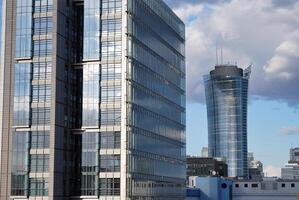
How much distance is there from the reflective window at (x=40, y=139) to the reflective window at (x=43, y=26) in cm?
1631

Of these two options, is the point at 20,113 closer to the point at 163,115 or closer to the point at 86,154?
the point at 86,154

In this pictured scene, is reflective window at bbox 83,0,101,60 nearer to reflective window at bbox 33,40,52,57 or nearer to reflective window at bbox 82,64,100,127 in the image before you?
reflective window at bbox 82,64,100,127

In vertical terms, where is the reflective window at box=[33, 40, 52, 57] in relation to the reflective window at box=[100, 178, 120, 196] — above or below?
above

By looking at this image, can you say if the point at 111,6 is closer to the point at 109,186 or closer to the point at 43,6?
the point at 43,6

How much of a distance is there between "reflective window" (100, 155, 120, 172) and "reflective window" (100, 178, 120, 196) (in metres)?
1.57

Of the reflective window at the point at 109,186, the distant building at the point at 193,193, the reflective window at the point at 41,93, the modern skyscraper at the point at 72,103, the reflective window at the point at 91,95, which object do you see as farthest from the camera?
the distant building at the point at 193,193

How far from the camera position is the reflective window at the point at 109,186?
331 ft

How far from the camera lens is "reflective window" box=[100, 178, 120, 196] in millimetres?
100750

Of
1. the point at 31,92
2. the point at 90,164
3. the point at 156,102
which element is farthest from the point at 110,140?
the point at 156,102

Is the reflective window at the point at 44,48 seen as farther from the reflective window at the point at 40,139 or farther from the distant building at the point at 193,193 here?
the distant building at the point at 193,193

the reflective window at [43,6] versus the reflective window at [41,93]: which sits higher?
the reflective window at [43,6]

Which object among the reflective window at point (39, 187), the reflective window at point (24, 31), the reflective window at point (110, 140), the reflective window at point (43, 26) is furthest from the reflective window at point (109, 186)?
the reflective window at point (43, 26)

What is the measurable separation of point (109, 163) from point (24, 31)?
25.8 m

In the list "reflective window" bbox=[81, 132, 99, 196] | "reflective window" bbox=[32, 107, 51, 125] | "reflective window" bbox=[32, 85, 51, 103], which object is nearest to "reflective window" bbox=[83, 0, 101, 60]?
"reflective window" bbox=[32, 85, 51, 103]
